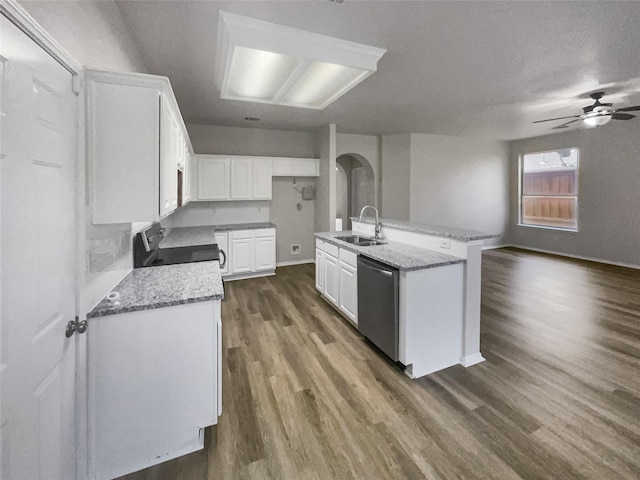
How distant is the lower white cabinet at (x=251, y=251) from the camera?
199 inches

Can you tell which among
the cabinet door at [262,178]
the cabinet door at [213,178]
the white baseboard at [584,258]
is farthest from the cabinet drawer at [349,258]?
the white baseboard at [584,258]

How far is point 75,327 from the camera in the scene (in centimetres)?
136

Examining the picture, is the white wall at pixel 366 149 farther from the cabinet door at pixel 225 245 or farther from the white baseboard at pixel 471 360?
the white baseboard at pixel 471 360

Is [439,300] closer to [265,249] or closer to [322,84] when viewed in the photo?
[322,84]

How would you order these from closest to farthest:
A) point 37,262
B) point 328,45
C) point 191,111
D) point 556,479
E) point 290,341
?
point 37,262 < point 556,479 < point 328,45 < point 290,341 < point 191,111

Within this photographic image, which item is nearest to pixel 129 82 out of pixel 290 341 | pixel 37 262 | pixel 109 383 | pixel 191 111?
pixel 37 262

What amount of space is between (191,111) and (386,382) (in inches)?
177

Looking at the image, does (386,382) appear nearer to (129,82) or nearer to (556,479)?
(556,479)

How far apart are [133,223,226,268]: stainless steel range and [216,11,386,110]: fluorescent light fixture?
5.28ft

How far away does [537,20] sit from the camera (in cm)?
232

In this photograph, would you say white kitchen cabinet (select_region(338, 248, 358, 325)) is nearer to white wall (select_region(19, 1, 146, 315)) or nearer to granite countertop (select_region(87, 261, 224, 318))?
granite countertop (select_region(87, 261, 224, 318))

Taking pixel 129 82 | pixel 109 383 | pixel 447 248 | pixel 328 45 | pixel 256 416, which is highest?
pixel 328 45

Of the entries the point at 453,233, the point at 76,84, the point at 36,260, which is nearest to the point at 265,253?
the point at 453,233

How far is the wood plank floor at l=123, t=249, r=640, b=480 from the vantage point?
5.19 ft
